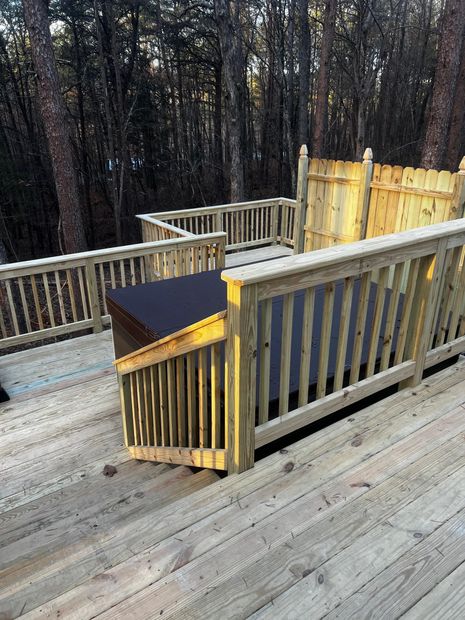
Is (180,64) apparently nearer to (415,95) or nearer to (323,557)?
(415,95)

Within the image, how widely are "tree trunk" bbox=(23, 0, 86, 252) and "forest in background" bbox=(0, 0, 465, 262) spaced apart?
43 cm

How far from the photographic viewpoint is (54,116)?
7273mm

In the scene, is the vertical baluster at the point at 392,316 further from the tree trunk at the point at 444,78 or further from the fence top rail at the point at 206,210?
the tree trunk at the point at 444,78

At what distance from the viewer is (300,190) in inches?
230

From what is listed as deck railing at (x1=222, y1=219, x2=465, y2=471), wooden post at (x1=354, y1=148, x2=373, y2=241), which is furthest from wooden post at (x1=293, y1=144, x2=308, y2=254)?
deck railing at (x1=222, y1=219, x2=465, y2=471)

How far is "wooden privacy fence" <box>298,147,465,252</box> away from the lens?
13.6 feet

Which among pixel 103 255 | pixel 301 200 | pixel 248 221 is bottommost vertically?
pixel 248 221

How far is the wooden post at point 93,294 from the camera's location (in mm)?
4387

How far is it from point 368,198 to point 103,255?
2.98 metres

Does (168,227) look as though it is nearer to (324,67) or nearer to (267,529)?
(267,529)

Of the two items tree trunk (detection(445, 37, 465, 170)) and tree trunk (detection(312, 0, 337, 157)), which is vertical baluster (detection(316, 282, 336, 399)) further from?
tree trunk (detection(445, 37, 465, 170))

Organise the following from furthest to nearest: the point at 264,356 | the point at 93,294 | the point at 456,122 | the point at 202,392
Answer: the point at 456,122 → the point at 93,294 → the point at 202,392 → the point at 264,356

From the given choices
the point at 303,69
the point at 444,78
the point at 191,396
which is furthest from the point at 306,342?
the point at 303,69

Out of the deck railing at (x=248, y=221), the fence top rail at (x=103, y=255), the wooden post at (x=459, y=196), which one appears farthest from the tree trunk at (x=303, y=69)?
the wooden post at (x=459, y=196)
